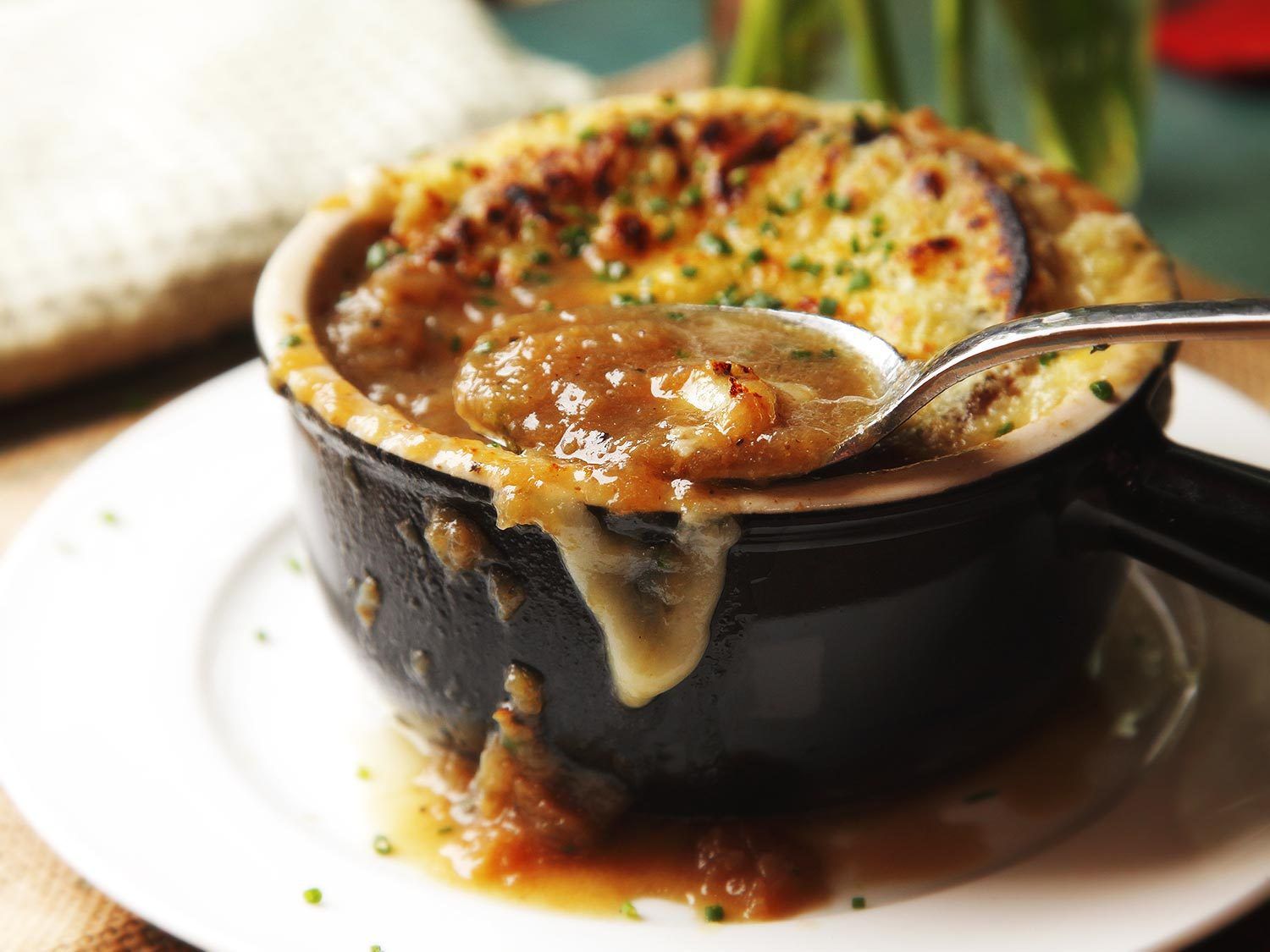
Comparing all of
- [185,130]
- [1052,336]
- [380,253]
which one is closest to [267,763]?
[380,253]

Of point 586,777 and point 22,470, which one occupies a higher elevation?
point 586,777

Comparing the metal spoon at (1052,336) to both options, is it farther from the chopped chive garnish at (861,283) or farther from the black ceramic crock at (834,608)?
the chopped chive garnish at (861,283)

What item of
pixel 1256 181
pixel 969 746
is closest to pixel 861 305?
pixel 969 746

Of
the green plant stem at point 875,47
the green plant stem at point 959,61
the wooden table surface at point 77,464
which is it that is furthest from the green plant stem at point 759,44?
the wooden table surface at point 77,464

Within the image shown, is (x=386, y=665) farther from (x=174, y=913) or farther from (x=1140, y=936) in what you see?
(x=1140, y=936)

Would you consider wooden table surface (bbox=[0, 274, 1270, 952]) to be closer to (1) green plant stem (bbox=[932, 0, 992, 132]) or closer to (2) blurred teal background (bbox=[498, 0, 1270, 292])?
(2) blurred teal background (bbox=[498, 0, 1270, 292])

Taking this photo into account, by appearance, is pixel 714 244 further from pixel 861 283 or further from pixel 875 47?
pixel 875 47

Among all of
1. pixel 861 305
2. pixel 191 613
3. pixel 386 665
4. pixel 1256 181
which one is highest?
pixel 861 305

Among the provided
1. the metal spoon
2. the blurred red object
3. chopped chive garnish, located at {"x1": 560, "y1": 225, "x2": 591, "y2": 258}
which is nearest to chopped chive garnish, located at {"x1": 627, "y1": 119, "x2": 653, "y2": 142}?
chopped chive garnish, located at {"x1": 560, "y1": 225, "x2": 591, "y2": 258}
